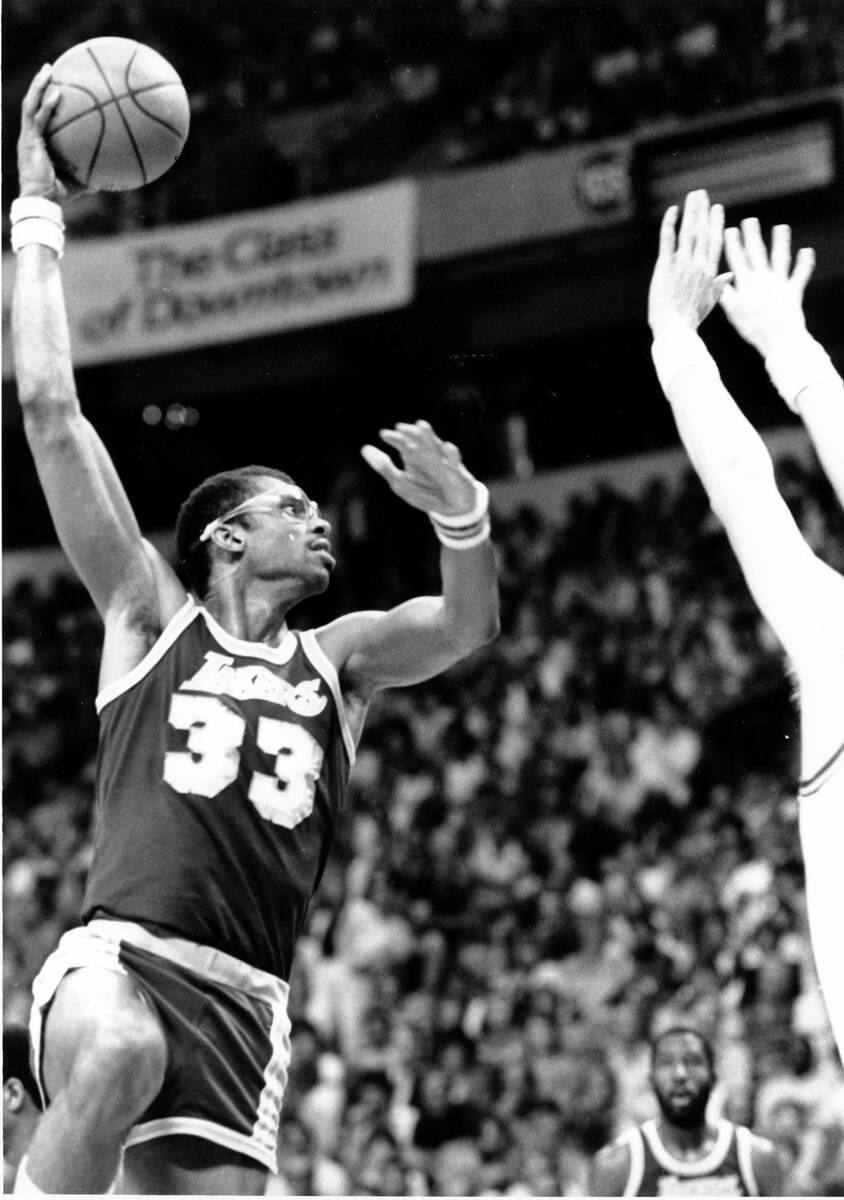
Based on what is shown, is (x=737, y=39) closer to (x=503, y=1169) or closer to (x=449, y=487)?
(x=503, y=1169)

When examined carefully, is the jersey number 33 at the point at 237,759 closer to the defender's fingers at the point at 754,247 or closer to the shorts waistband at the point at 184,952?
the shorts waistband at the point at 184,952

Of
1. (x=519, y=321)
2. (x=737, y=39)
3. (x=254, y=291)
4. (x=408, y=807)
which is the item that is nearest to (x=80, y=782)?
(x=408, y=807)

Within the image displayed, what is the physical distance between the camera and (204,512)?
15.2 ft

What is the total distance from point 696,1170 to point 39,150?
406cm

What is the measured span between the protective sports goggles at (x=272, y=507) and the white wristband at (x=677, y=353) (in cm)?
115

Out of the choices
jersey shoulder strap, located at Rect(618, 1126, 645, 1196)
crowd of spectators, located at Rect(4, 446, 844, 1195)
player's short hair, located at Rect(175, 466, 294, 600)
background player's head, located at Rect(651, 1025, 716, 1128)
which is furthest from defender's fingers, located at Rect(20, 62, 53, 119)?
crowd of spectators, located at Rect(4, 446, 844, 1195)

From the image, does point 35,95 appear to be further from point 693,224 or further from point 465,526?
point 693,224

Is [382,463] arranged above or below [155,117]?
below

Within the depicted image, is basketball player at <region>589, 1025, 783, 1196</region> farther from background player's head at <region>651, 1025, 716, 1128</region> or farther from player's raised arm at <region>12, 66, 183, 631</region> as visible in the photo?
player's raised arm at <region>12, 66, 183, 631</region>

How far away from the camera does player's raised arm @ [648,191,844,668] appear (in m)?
3.16

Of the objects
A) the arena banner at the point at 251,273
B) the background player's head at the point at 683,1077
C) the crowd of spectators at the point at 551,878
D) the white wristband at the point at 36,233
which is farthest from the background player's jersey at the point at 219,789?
the arena banner at the point at 251,273

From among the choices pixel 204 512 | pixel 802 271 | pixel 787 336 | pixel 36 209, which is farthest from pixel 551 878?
pixel 787 336

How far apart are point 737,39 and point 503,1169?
9.16m

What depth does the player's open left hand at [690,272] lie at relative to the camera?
12.7ft
